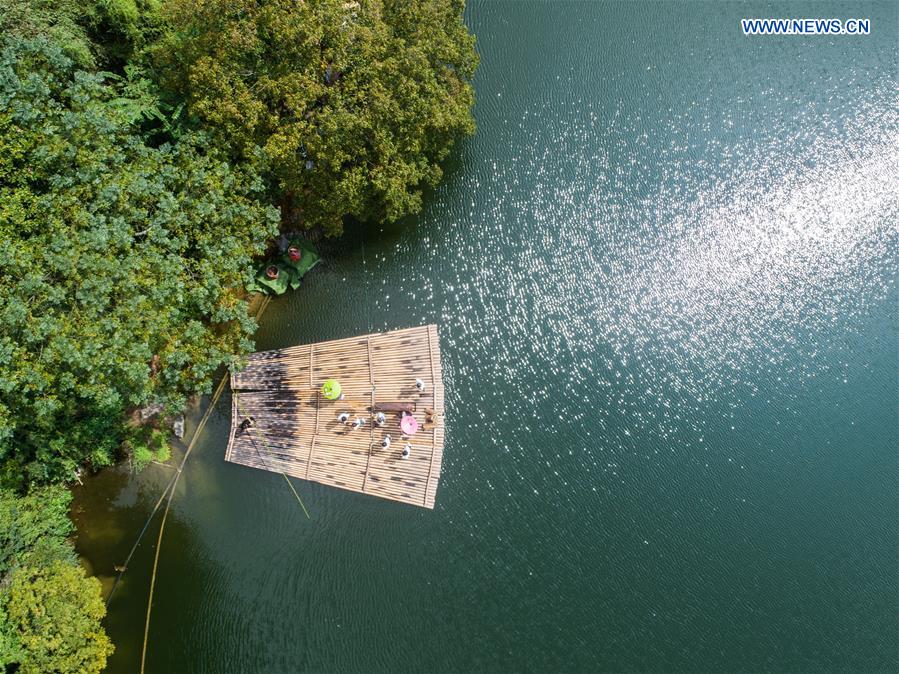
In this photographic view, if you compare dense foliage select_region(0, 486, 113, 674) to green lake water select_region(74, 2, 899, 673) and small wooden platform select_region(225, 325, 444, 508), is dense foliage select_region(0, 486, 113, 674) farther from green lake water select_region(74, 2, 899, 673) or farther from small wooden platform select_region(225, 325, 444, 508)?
small wooden platform select_region(225, 325, 444, 508)

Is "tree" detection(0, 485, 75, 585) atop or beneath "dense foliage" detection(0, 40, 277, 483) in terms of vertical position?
beneath

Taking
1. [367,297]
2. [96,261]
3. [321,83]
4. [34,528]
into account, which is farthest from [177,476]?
[321,83]

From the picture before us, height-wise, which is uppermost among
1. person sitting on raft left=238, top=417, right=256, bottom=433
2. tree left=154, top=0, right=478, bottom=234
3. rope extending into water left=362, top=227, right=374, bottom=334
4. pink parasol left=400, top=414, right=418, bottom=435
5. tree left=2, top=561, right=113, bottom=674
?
tree left=154, top=0, right=478, bottom=234

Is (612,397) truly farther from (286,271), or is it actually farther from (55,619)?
(55,619)

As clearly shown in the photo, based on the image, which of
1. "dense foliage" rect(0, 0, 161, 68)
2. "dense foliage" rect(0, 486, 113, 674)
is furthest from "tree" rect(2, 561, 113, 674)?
"dense foliage" rect(0, 0, 161, 68)

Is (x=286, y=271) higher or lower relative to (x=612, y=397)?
higher

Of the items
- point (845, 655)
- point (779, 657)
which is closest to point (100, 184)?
point (779, 657)

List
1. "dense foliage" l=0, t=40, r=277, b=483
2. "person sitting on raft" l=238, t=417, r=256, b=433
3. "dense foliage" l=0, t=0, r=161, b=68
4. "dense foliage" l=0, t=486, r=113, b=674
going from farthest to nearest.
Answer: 1. "person sitting on raft" l=238, t=417, r=256, b=433
2. "dense foliage" l=0, t=0, r=161, b=68
3. "dense foliage" l=0, t=486, r=113, b=674
4. "dense foliage" l=0, t=40, r=277, b=483

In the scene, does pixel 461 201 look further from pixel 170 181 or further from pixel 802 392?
pixel 802 392
